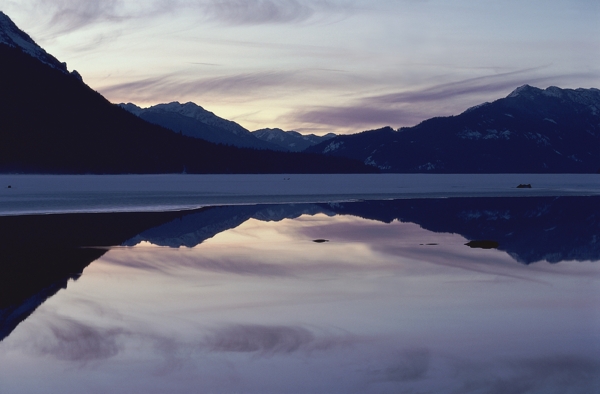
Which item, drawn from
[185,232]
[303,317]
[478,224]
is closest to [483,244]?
[478,224]

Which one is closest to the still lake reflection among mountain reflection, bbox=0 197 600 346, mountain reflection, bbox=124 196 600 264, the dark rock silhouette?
mountain reflection, bbox=0 197 600 346

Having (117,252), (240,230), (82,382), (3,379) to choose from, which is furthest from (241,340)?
(240,230)

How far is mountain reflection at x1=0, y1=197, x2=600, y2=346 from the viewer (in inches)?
880

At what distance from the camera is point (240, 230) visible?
41.2m

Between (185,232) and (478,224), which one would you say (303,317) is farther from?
(478,224)

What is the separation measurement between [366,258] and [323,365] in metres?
16.1

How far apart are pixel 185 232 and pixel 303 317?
75.5 feet

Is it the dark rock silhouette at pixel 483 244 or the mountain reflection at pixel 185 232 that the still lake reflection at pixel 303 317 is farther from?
the dark rock silhouette at pixel 483 244

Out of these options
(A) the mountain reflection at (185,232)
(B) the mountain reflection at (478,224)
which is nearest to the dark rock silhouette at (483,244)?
(B) the mountain reflection at (478,224)

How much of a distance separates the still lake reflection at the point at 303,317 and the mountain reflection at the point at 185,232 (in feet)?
0.69

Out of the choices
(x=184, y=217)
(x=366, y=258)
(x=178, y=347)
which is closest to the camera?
(x=178, y=347)

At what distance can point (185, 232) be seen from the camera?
3888 centimetres

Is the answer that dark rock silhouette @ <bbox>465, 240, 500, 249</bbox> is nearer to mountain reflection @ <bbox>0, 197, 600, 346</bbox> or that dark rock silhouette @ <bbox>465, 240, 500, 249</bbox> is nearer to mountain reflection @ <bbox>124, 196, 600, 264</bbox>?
mountain reflection @ <bbox>124, 196, 600, 264</bbox>

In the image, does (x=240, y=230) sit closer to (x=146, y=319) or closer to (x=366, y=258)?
(x=366, y=258)
